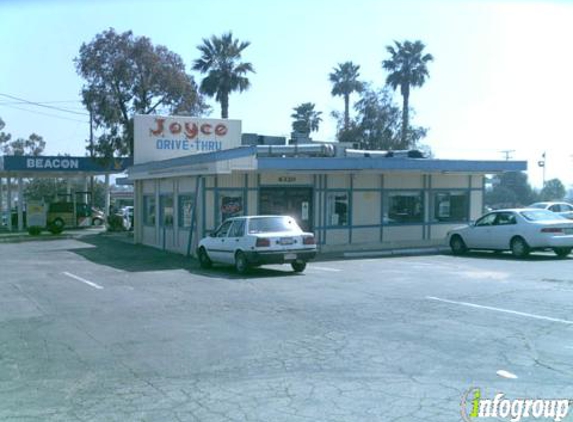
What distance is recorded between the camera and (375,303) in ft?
39.3

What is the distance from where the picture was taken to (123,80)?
38625 mm

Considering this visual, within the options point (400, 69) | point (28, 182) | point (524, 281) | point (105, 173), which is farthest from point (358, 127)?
point (28, 182)

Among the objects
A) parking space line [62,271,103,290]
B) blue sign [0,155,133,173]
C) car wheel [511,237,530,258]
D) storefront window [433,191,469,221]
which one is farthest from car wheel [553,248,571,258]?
blue sign [0,155,133,173]

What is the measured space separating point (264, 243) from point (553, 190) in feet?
219

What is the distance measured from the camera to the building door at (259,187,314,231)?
23.8 metres

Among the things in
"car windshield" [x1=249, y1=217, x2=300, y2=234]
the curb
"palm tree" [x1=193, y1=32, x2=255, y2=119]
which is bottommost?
the curb

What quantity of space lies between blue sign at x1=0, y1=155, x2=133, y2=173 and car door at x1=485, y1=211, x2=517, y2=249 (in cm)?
2443

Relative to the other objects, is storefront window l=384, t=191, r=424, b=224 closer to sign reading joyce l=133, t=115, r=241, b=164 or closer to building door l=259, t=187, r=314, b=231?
building door l=259, t=187, r=314, b=231

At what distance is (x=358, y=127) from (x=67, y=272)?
3542 cm

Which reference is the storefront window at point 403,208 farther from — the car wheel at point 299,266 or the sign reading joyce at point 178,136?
the car wheel at point 299,266

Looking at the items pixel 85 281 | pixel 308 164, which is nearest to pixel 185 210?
pixel 308 164

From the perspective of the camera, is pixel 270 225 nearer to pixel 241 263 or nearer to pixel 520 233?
pixel 241 263

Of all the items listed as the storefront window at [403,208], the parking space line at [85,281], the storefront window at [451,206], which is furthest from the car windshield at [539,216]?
the parking space line at [85,281]

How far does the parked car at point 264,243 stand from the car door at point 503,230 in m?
7.20
